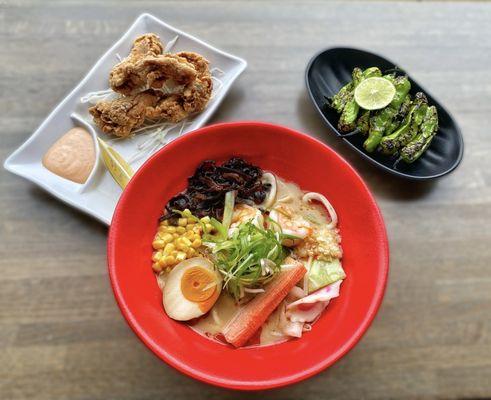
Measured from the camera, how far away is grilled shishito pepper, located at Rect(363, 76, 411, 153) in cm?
214

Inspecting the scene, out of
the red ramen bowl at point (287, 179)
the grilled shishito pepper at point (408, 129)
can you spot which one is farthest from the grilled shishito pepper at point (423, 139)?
the red ramen bowl at point (287, 179)

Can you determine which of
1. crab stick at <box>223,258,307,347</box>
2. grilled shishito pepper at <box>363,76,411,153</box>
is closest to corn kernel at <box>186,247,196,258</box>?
crab stick at <box>223,258,307,347</box>

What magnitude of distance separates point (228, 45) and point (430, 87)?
1227 millimetres

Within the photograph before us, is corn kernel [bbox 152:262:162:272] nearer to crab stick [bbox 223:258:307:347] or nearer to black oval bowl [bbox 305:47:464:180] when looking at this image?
crab stick [bbox 223:258:307:347]

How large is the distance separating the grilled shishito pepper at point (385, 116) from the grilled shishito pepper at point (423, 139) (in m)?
0.15

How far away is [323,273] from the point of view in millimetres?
1812

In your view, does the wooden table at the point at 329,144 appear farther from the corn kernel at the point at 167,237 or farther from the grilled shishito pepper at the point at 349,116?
the corn kernel at the point at 167,237

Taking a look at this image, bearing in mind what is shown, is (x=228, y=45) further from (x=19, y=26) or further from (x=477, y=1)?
(x=477, y=1)

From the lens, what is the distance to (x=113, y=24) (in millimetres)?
2523

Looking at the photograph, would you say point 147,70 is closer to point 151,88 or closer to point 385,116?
point 151,88

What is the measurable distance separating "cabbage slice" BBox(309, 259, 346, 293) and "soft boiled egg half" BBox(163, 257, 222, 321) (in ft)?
1.31

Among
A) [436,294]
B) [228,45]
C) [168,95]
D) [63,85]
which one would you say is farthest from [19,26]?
[436,294]

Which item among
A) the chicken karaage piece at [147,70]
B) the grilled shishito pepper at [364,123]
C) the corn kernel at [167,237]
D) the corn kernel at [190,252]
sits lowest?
the corn kernel at [190,252]

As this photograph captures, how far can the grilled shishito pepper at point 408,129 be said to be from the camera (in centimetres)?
214
